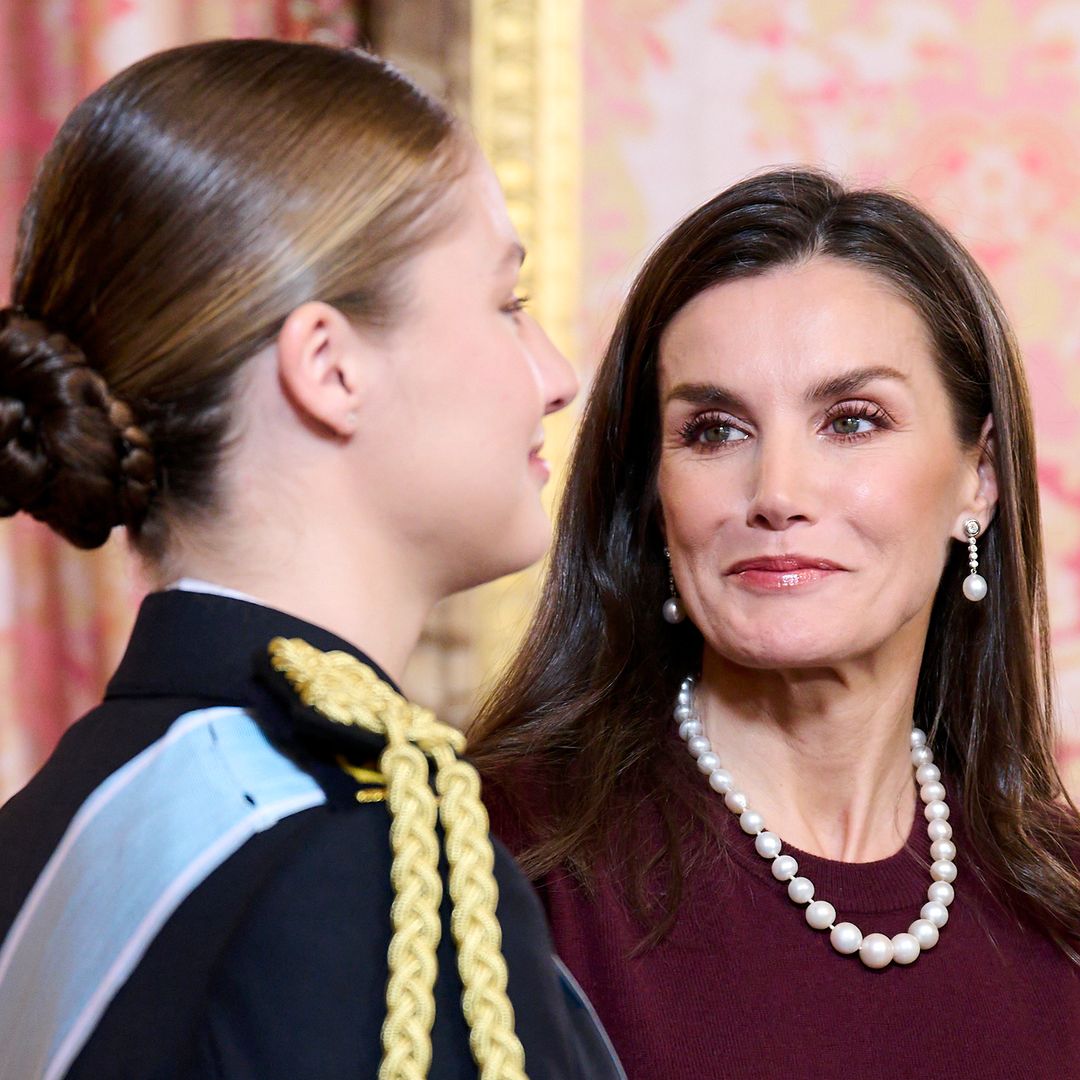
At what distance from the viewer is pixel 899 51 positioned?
2.61m

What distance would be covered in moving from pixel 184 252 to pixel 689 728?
92cm

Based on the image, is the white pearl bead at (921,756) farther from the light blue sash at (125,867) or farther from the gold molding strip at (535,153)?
the light blue sash at (125,867)

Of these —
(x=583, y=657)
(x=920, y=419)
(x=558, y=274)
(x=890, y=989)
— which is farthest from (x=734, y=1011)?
(x=558, y=274)

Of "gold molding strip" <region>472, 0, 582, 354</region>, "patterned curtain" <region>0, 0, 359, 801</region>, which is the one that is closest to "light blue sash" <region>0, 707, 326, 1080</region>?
"patterned curtain" <region>0, 0, 359, 801</region>

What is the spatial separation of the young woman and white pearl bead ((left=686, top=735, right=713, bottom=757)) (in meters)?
0.67

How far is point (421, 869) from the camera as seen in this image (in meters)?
0.81

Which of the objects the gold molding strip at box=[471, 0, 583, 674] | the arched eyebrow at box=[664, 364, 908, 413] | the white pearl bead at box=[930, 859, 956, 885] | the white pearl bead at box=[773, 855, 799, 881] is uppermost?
the gold molding strip at box=[471, 0, 583, 674]

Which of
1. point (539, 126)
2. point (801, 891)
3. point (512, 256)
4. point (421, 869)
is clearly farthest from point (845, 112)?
point (421, 869)

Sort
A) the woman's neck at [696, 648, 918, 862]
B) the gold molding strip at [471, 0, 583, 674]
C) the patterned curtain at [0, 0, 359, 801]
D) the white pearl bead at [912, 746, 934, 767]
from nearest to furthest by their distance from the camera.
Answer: the woman's neck at [696, 648, 918, 862] → the white pearl bead at [912, 746, 934, 767] → the patterned curtain at [0, 0, 359, 801] → the gold molding strip at [471, 0, 583, 674]

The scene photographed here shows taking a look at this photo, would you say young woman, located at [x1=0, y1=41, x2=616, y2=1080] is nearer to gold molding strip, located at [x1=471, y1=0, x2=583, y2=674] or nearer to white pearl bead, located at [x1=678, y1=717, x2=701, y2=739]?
white pearl bead, located at [x1=678, y1=717, x2=701, y2=739]

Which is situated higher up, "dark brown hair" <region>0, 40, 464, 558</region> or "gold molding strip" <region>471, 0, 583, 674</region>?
"gold molding strip" <region>471, 0, 583, 674</region>

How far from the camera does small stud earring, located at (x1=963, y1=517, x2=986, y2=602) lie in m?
1.67

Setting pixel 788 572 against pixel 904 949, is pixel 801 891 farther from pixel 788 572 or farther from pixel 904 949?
pixel 788 572

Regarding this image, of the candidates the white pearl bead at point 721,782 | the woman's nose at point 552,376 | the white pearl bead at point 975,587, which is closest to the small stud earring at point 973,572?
the white pearl bead at point 975,587
